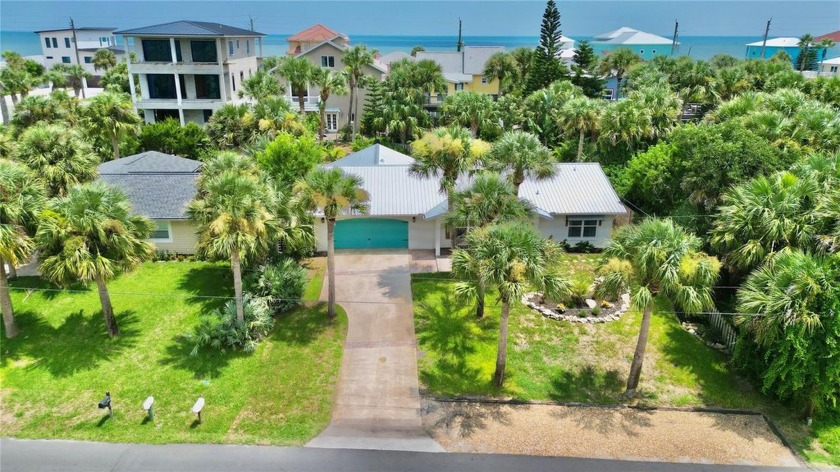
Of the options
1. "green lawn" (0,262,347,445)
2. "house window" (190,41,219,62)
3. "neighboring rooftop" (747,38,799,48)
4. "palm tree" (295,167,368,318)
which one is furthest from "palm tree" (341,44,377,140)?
"neighboring rooftop" (747,38,799,48)

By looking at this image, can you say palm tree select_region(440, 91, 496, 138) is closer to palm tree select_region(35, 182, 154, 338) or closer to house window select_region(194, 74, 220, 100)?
house window select_region(194, 74, 220, 100)

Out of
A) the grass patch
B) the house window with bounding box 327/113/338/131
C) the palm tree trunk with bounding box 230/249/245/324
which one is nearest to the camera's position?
the palm tree trunk with bounding box 230/249/245/324

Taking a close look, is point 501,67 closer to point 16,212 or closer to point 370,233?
point 370,233

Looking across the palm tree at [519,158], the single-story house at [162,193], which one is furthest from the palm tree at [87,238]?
the palm tree at [519,158]

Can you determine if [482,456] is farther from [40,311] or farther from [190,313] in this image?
[40,311]

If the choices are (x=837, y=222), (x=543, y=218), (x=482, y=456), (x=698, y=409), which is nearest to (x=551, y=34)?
(x=543, y=218)
